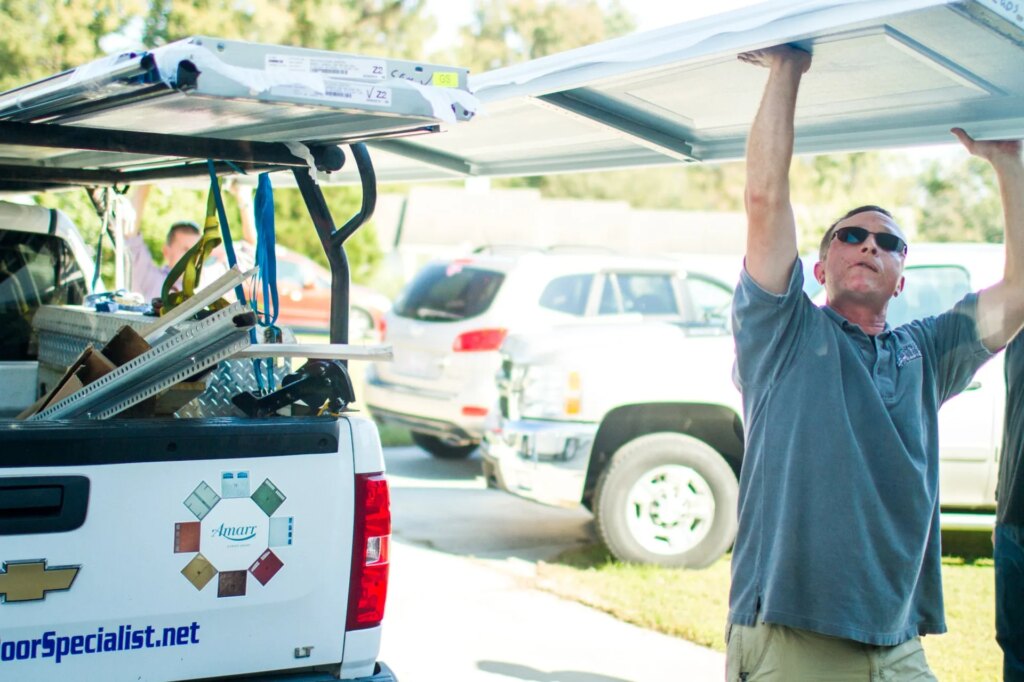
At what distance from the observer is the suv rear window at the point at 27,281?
494 cm

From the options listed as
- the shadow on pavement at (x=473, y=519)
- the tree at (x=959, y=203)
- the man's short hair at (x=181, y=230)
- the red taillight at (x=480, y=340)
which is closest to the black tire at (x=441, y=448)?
the shadow on pavement at (x=473, y=519)

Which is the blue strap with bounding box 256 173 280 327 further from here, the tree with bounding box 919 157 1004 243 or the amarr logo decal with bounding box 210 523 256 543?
the tree with bounding box 919 157 1004 243

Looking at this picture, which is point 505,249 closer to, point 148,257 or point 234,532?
point 148,257

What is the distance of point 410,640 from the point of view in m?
5.72

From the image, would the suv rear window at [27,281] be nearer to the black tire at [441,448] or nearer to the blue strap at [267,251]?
the blue strap at [267,251]

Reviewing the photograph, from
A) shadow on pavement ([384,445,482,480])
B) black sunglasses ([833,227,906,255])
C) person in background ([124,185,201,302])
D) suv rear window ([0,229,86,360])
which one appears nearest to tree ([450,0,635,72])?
shadow on pavement ([384,445,482,480])

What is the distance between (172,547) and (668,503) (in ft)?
14.8

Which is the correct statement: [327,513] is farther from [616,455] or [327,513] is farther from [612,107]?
[616,455]

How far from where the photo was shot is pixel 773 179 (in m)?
2.85

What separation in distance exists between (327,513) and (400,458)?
7894 millimetres

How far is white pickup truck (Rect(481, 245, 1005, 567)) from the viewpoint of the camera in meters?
6.73

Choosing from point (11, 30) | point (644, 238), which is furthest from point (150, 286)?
point (644, 238)

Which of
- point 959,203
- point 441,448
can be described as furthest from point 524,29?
point 441,448

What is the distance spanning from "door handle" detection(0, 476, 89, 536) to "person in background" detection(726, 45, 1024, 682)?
1699 millimetres
